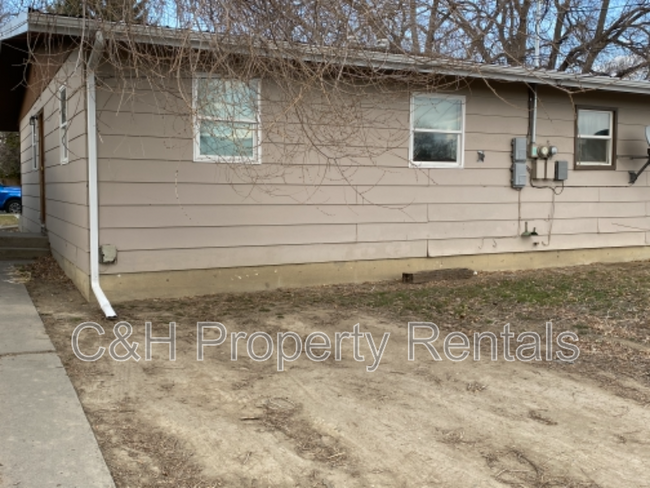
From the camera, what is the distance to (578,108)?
9.47 m

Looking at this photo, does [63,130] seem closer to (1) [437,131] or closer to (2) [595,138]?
(1) [437,131]

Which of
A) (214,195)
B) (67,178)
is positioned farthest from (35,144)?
(214,195)

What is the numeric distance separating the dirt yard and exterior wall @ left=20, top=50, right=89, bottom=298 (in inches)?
42.5

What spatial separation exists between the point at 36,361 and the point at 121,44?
2916mm

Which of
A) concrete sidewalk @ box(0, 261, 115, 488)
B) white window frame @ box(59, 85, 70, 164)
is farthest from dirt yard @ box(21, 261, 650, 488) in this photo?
white window frame @ box(59, 85, 70, 164)

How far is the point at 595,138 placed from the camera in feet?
31.8

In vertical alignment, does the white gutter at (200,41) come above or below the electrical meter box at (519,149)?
above

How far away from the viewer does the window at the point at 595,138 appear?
9.55 m

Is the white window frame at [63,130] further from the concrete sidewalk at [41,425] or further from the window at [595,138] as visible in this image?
the window at [595,138]

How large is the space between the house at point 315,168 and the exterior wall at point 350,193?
2 cm

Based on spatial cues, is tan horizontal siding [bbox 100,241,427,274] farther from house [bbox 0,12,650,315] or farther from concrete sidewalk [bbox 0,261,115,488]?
concrete sidewalk [bbox 0,261,115,488]

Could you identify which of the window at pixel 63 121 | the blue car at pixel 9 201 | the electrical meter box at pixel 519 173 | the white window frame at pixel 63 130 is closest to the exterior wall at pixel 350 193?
the electrical meter box at pixel 519 173

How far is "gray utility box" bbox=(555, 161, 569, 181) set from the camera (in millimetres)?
9203

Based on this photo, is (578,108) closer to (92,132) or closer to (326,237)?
(326,237)
